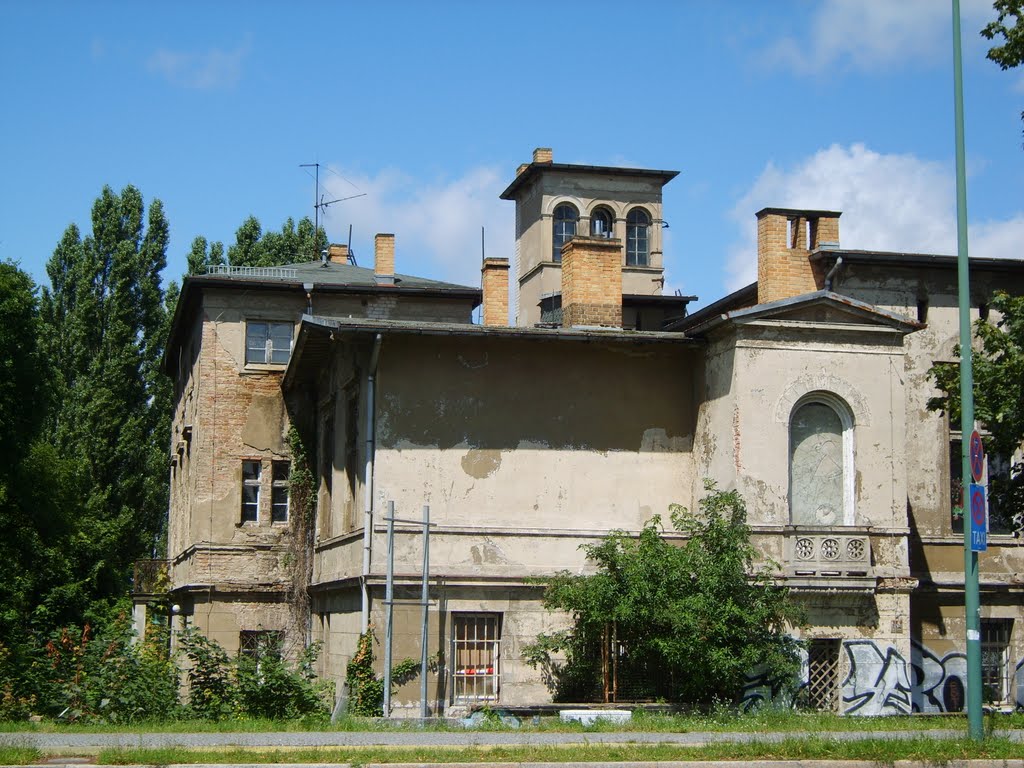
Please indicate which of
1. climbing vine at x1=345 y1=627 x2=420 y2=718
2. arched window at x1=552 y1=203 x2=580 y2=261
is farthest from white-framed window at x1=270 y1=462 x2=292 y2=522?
arched window at x1=552 y1=203 x2=580 y2=261

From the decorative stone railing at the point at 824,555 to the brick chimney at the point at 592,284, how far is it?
5612 millimetres

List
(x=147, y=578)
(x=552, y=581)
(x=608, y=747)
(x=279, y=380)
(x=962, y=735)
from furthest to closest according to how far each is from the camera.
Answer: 1. (x=147, y=578)
2. (x=279, y=380)
3. (x=552, y=581)
4. (x=962, y=735)
5. (x=608, y=747)

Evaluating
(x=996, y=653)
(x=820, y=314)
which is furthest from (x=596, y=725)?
(x=996, y=653)

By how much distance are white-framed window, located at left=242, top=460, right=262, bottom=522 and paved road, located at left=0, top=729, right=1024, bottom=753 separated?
647 inches

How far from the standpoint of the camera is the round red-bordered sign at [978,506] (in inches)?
605

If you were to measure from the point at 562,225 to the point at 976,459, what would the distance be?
123ft

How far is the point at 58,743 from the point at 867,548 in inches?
499

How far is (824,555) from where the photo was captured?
20453 mm

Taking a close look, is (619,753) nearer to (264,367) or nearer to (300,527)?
(300,527)

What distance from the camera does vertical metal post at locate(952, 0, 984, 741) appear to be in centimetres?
1504

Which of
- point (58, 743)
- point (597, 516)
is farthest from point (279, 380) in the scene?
point (58, 743)

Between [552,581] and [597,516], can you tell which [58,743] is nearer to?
[552,581]

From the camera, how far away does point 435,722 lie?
1736cm

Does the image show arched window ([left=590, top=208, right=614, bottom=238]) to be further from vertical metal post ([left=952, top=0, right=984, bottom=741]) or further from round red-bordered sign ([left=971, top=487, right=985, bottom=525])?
round red-bordered sign ([left=971, top=487, right=985, bottom=525])
